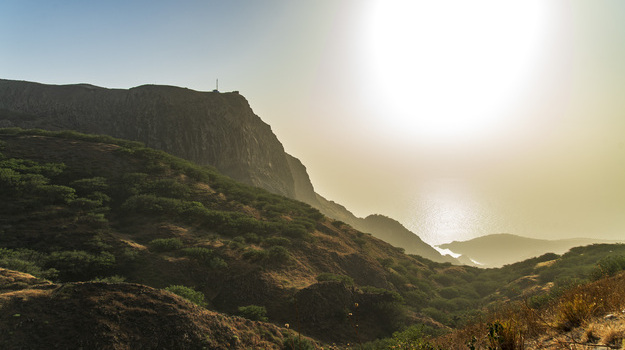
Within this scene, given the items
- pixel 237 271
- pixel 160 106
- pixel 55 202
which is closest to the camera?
pixel 237 271

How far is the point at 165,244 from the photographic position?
15.8 m

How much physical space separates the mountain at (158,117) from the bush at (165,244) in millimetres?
35192

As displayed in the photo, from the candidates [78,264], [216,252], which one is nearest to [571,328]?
[216,252]

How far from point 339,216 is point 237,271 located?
2744 inches

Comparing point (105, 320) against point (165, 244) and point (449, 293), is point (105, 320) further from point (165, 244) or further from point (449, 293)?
point (449, 293)

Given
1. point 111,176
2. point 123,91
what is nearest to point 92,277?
point 111,176

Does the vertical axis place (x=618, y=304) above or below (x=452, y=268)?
above

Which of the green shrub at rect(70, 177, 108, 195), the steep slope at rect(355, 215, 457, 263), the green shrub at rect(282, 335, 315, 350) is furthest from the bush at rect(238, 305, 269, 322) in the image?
the steep slope at rect(355, 215, 457, 263)

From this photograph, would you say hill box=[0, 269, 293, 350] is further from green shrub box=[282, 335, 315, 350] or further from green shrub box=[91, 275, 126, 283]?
green shrub box=[91, 275, 126, 283]

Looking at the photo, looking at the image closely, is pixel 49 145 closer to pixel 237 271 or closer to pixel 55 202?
pixel 55 202

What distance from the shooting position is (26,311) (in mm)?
6742

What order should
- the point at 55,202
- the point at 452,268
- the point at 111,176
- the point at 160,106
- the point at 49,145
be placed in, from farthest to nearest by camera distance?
the point at 160,106 → the point at 452,268 → the point at 49,145 → the point at 111,176 → the point at 55,202

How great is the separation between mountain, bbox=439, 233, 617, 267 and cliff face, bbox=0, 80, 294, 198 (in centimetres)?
12395

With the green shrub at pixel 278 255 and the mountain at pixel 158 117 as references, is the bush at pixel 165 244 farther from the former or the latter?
the mountain at pixel 158 117
